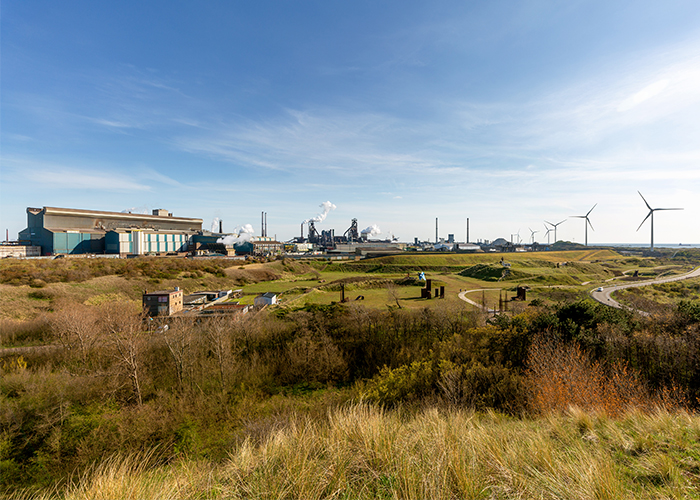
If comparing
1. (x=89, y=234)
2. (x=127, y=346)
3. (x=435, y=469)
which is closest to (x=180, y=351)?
(x=127, y=346)

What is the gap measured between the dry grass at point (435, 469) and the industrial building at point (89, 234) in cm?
8874

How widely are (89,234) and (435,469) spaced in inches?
3861

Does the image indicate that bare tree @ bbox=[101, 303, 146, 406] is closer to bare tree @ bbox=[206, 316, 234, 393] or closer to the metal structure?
bare tree @ bbox=[206, 316, 234, 393]

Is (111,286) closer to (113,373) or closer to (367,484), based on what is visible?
(113,373)

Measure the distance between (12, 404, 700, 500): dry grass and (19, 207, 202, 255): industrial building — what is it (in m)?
88.7

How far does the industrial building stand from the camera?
7000cm

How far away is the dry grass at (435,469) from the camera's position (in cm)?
369

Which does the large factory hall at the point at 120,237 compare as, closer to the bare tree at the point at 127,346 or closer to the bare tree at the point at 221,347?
the bare tree at the point at 127,346

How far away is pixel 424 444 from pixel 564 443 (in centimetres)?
283

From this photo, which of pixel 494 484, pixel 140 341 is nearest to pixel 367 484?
pixel 494 484

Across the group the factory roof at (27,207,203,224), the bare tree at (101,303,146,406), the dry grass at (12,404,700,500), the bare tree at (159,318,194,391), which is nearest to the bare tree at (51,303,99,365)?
the bare tree at (101,303,146,406)

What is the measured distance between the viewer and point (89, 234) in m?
75.1

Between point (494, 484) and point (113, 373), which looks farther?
point (113, 373)

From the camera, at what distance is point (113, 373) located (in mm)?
15664
